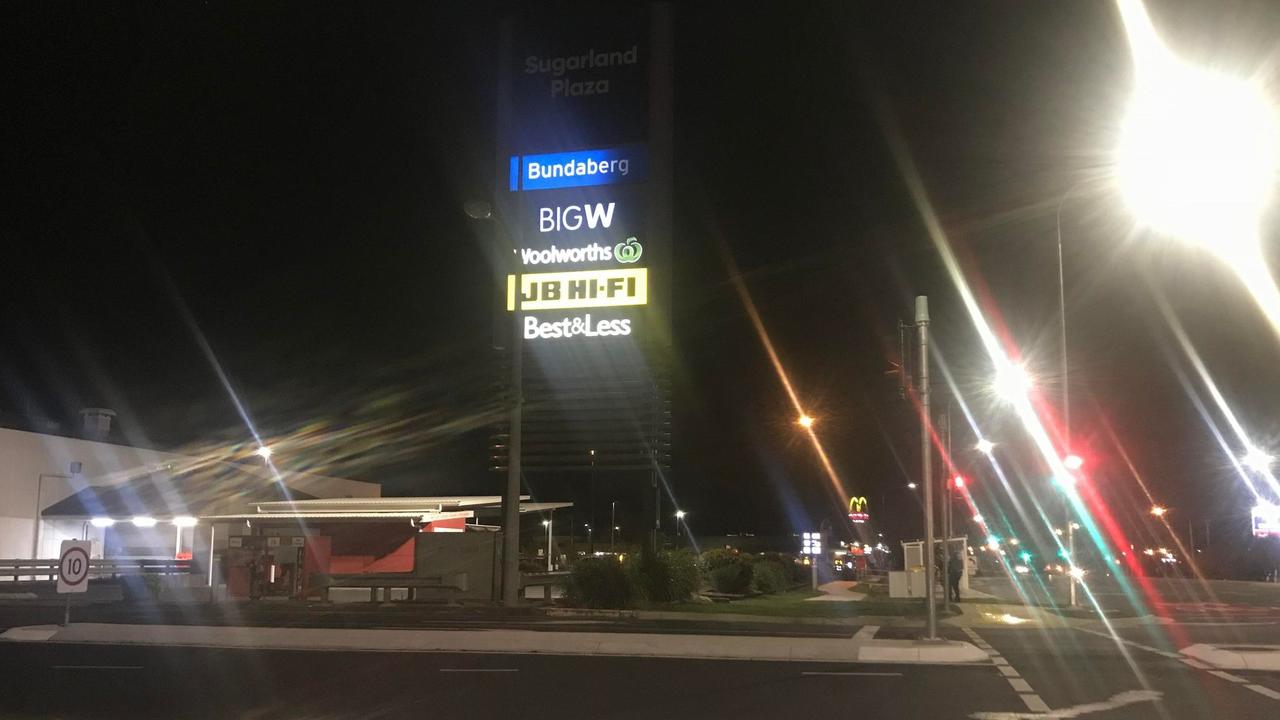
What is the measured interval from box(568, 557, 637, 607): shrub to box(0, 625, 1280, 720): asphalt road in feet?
29.2

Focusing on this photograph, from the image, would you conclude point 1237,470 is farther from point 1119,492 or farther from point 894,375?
point 894,375

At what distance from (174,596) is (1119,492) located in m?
51.0

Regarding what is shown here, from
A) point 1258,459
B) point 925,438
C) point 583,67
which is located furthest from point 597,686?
point 1258,459

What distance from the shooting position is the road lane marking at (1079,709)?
34.8 feet

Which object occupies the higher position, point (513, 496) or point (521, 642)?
point (513, 496)

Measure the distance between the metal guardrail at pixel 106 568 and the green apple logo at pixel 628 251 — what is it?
1869cm

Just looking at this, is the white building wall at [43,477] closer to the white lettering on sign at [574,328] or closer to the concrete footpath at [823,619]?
the white lettering on sign at [574,328]

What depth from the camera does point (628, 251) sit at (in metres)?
28.2

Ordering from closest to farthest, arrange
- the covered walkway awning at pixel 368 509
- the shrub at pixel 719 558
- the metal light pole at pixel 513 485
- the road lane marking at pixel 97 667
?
the road lane marking at pixel 97 667, the metal light pole at pixel 513 485, the covered walkway awning at pixel 368 509, the shrub at pixel 719 558

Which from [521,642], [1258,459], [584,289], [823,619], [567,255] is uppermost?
[567,255]

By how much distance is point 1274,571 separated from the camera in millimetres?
49250

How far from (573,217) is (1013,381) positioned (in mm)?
13173

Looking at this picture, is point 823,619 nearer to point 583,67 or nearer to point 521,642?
point 521,642

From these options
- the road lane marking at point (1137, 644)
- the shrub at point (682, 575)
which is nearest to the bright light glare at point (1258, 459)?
the road lane marking at point (1137, 644)
